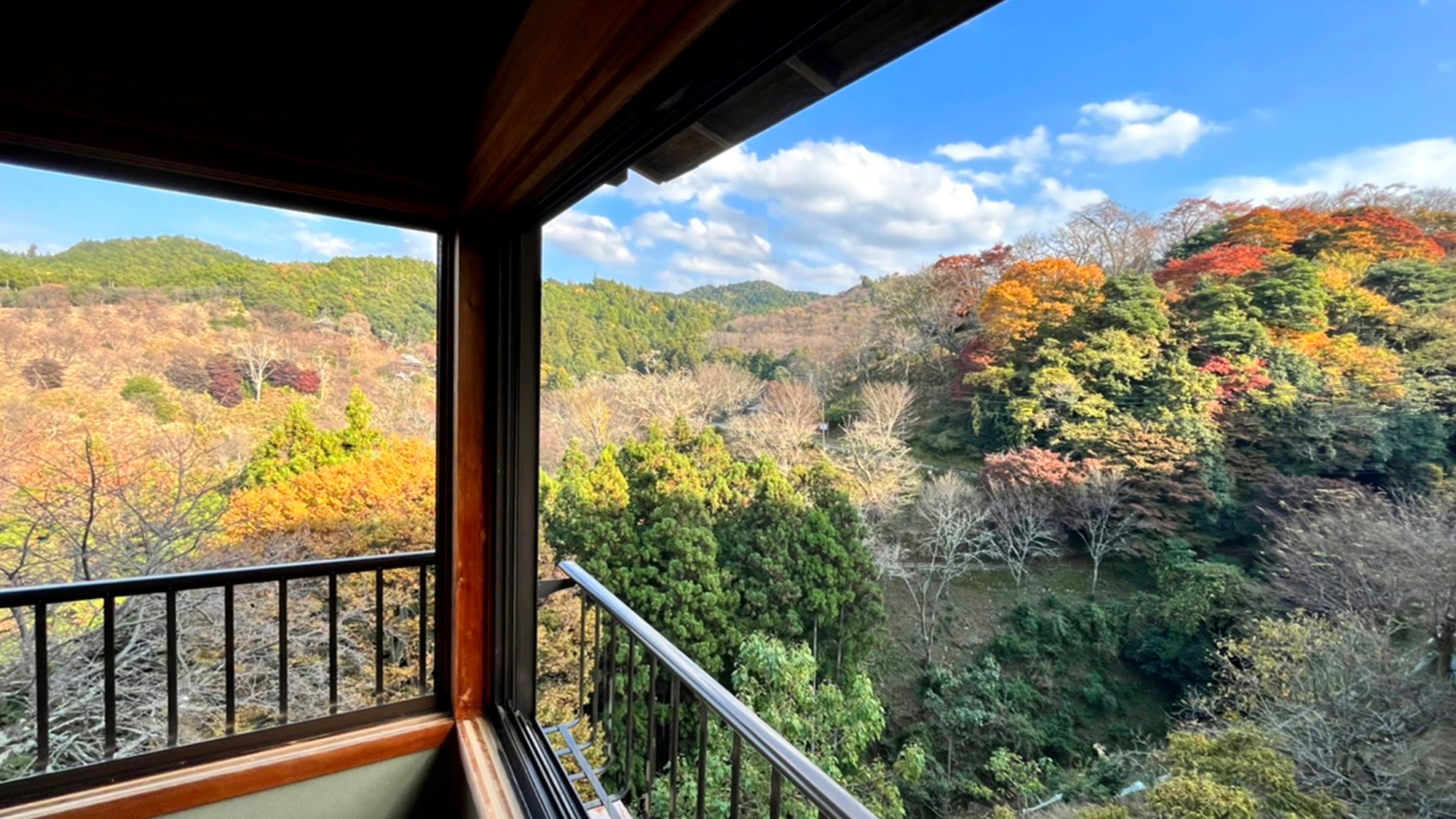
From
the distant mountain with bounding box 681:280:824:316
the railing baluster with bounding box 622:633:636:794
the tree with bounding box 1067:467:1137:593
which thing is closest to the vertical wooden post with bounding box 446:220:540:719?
the railing baluster with bounding box 622:633:636:794

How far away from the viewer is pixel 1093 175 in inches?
54.2

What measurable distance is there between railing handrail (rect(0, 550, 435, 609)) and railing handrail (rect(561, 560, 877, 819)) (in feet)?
3.37

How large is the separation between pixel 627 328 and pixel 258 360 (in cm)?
172

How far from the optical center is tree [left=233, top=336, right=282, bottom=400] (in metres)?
1.84

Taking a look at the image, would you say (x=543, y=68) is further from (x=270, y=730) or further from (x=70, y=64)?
(x=270, y=730)

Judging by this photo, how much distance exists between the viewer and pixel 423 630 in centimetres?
191

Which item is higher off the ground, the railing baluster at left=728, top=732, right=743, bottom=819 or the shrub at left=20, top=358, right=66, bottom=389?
the shrub at left=20, top=358, right=66, bottom=389

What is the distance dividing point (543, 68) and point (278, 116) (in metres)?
0.80

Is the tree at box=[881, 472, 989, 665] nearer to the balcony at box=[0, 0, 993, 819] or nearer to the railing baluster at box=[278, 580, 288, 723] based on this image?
the balcony at box=[0, 0, 993, 819]

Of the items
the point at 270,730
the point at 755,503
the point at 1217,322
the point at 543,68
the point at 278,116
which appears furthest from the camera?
the point at 755,503

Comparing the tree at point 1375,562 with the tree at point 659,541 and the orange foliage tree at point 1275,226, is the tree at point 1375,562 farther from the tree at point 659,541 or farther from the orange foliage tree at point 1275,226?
the tree at point 659,541

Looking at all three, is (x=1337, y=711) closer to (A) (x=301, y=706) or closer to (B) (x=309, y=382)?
(B) (x=309, y=382)

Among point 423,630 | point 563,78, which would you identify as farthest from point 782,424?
point 563,78

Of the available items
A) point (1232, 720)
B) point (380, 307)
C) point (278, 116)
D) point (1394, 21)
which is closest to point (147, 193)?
point (380, 307)
